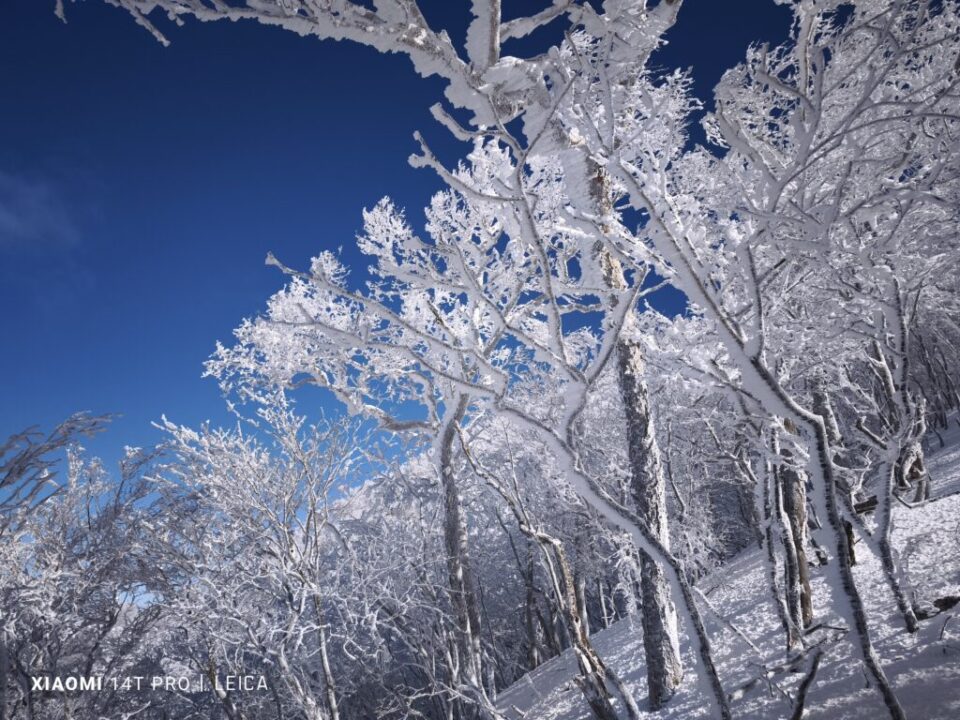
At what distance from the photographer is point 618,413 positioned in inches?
583

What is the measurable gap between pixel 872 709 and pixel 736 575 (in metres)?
8.01

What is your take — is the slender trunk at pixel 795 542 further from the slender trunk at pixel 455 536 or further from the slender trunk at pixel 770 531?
the slender trunk at pixel 455 536

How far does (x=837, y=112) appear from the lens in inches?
221

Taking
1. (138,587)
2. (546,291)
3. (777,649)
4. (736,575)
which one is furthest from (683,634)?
(138,587)

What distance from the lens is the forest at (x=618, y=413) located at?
2.12 meters

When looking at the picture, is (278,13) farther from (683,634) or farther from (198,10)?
(683,634)

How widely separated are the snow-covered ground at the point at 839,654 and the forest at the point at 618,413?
4 centimetres

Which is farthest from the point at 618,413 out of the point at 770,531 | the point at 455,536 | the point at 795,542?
the point at 770,531

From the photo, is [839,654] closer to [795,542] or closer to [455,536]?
[795,542]

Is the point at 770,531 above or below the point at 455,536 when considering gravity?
below

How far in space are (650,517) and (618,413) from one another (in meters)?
10.2

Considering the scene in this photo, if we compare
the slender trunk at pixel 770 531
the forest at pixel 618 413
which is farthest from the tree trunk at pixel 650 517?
the slender trunk at pixel 770 531

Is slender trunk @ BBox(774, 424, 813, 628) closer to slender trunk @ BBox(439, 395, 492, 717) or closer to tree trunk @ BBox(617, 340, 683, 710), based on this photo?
tree trunk @ BBox(617, 340, 683, 710)

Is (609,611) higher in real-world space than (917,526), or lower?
lower
